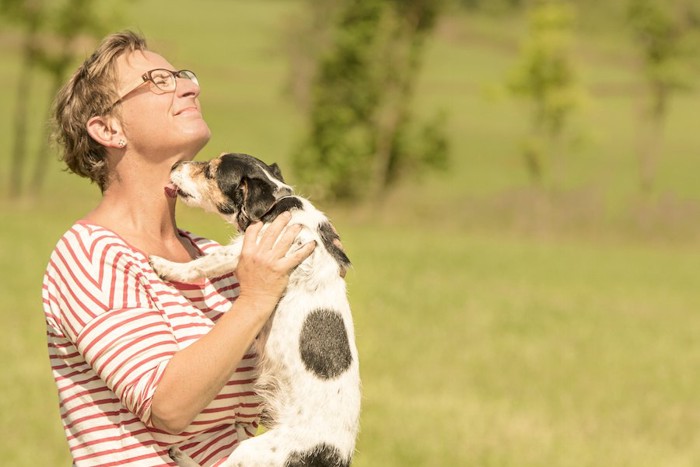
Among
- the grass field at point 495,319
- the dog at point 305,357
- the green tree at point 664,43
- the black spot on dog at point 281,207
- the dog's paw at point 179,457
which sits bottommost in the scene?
the grass field at point 495,319

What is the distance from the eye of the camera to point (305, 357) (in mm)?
3721

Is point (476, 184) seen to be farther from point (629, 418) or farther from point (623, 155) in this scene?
point (629, 418)

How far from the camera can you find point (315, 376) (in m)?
3.67

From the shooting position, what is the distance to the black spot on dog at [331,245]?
3.84 meters

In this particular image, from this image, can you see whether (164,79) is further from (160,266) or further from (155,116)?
(160,266)

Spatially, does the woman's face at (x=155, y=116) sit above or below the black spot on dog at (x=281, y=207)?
above

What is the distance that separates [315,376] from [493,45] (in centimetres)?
11384

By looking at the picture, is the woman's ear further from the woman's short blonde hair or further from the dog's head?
the dog's head

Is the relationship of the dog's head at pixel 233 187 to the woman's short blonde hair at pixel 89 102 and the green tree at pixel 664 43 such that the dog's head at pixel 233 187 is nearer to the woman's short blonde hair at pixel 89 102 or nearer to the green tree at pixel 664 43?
the woman's short blonde hair at pixel 89 102

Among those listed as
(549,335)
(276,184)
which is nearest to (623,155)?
(549,335)

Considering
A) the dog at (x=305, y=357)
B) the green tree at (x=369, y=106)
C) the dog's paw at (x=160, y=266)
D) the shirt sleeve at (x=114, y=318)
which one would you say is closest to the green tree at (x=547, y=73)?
the green tree at (x=369, y=106)

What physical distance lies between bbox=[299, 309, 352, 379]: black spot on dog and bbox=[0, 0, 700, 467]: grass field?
1.47 meters

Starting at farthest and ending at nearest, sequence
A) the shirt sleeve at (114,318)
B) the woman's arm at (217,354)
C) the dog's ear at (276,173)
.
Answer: the dog's ear at (276,173) < the shirt sleeve at (114,318) < the woman's arm at (217,354)

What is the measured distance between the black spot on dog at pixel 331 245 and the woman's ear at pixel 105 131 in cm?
82
